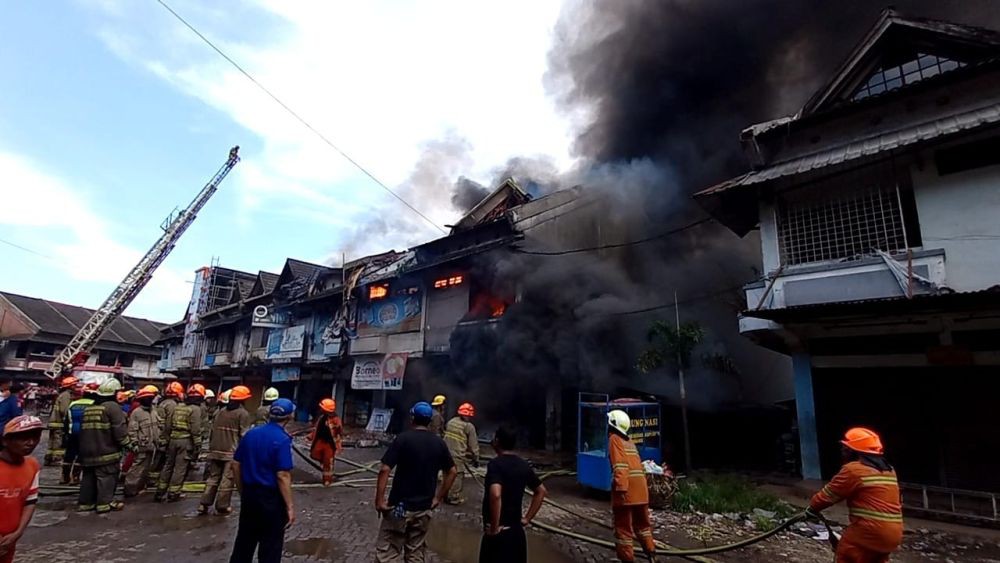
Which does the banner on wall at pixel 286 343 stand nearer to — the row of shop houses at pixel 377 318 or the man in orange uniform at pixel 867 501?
the row of shop houses at pixel 377 318

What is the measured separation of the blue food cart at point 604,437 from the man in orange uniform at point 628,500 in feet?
11.1

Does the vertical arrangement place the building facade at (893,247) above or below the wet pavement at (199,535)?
above

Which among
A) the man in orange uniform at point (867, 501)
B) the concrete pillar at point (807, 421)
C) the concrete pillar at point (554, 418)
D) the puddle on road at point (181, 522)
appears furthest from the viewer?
the concrete pillar at point (554, 418)

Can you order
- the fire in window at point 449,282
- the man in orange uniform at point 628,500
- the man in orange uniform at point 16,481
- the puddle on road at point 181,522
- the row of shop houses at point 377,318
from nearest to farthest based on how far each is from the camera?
the man in orange uniform at point 16,481 → the man in orange uniform at point 628,500 → the puddle on road at point 181,522 → the row of shop houses at point 377,318 → the fire in window at point 449,282

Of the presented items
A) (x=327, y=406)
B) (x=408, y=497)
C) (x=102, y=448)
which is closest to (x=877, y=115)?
(x=408, y=497)

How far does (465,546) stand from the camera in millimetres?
6164

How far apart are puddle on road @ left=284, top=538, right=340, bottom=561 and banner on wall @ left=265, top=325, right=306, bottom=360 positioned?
1977 cm

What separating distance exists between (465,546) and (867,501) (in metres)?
4.49

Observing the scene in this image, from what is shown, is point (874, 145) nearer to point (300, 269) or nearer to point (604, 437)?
point (604, 437)

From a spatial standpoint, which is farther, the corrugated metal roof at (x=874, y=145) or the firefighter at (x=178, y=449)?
the corrugated metal roof at (x=874, y=145)

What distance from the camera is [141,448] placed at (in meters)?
8.15

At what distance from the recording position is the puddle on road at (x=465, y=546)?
227 inches

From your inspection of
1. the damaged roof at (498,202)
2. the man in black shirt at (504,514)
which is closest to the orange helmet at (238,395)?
the man in black shirt at (504,514)

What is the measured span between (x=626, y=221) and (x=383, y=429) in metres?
13.2
